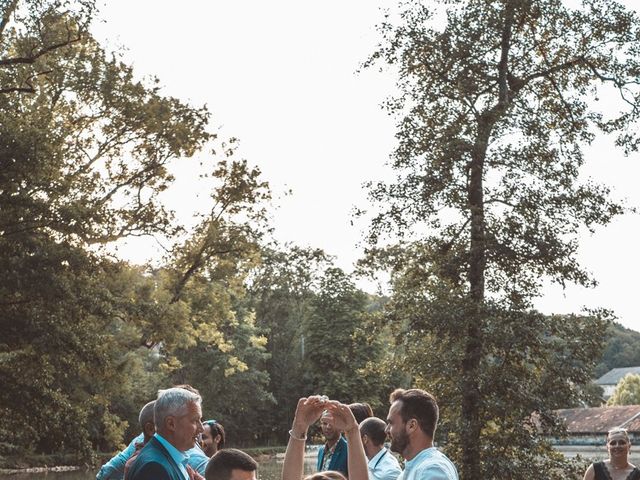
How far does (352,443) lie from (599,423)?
76837 millimetres

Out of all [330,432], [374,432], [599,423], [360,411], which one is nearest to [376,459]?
[374,432]

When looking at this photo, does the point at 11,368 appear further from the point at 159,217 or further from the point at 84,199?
the point at 159,217

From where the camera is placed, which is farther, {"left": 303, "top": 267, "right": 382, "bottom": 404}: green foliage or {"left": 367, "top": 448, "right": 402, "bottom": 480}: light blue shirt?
{"left": 303, "top": 267, "right": 382, "bottom": 404}: green foliage

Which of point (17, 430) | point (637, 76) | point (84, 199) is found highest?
point (637, 76)

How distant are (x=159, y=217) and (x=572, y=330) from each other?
1294 centimetres

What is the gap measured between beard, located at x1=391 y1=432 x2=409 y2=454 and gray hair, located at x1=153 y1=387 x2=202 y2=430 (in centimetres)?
99

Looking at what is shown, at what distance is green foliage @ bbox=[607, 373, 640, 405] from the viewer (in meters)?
105

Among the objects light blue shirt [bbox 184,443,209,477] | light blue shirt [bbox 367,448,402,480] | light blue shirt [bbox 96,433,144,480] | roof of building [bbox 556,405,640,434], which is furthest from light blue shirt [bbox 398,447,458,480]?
roof of building [bbox 556,405,640,434]

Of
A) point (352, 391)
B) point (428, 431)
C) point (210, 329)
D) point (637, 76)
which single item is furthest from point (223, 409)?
point (428, 431)

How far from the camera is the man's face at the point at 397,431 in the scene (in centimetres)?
428

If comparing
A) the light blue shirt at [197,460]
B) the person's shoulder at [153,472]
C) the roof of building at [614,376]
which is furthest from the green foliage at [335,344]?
the roof of building at [614,376]

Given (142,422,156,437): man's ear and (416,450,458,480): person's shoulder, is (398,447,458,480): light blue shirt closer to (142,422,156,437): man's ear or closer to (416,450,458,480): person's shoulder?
(416,450,458,480): person's shoulder

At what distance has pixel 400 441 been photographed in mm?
4293

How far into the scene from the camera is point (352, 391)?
5634cm
